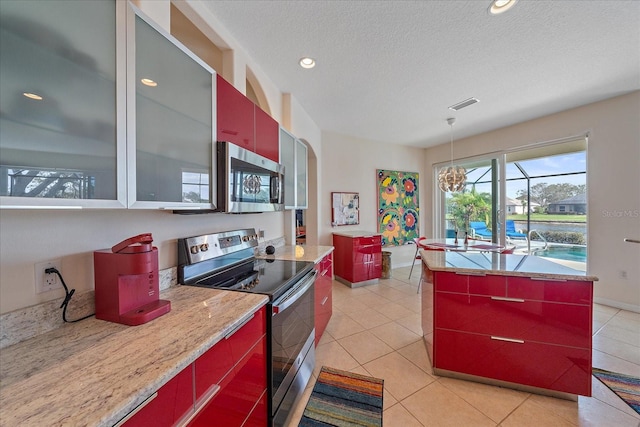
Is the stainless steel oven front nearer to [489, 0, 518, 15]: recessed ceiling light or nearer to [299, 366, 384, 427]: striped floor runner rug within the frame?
[299, 366, 384, 427]: striped floor runner rug

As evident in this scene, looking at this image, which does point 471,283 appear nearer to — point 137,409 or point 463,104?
point 137,409

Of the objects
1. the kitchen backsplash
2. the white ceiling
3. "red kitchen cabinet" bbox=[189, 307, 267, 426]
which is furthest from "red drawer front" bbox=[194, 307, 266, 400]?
the white ceiling

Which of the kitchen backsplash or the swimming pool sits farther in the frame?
the swimming pool

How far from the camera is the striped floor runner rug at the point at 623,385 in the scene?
5.24ft

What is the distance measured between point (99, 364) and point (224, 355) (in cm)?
36

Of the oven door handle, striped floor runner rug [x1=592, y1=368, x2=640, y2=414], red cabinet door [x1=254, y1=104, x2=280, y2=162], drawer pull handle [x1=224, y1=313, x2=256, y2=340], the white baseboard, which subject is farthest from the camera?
the white baseboard

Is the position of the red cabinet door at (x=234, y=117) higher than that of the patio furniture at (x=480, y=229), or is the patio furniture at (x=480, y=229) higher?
the red cabinet door at (x=234, y=117)

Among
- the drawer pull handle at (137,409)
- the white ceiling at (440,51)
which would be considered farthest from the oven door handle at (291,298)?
the white ceiling at (440,51)

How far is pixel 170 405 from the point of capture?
688 mm

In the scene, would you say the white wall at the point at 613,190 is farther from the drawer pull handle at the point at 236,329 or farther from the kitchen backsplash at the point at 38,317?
the kitchen backsplash at the point at 38,317

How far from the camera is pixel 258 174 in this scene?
171 cm

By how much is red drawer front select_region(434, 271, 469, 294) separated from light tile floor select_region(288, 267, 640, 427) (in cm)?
71

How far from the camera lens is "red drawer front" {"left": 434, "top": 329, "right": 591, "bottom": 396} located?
1.54 meters

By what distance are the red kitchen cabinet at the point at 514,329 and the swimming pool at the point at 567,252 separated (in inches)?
113
